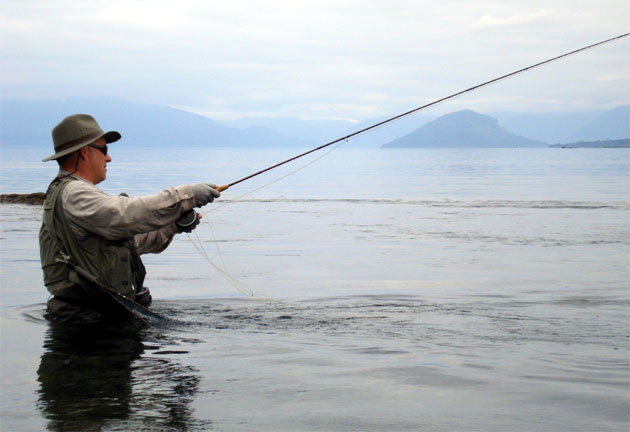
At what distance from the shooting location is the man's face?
5871mm

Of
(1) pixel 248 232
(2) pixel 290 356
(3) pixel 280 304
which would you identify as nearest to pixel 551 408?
(2) pixel 290 356

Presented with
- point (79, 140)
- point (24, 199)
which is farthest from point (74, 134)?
point (24, 199)

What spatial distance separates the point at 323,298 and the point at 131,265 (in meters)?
3.63

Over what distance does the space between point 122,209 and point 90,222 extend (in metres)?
0.29

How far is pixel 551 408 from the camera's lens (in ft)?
15.8

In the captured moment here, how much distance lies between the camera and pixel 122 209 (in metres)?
5.43

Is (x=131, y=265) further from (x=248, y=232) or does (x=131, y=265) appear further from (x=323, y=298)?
(x=248, y=232)

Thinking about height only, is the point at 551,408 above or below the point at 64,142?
below

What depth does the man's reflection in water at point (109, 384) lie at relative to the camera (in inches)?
174

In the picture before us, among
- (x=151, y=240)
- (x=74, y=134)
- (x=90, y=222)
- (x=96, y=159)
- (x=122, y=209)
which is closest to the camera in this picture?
(x=122, y=209)

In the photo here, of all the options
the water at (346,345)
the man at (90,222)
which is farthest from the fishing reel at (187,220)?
the water at (346,345)

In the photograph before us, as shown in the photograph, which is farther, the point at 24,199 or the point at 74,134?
the point at 24,199

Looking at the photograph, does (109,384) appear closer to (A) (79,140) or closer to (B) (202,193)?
(B) (202,193)

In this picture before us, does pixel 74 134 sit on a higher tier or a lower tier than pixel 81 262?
higher
